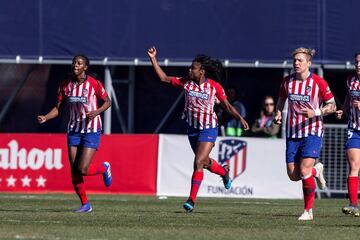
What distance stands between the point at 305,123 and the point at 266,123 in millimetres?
8643

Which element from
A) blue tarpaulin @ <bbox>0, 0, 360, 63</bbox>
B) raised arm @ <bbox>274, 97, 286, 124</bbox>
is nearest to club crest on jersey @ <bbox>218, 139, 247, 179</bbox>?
blue tarpaulin @ <bbox>0, 0, 360, 63</bbox>

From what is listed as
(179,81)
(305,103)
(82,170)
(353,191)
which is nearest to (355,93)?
(353,191)

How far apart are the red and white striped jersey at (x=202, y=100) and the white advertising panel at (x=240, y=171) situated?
19.3 feet

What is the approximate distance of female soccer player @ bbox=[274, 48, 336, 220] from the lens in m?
13.5

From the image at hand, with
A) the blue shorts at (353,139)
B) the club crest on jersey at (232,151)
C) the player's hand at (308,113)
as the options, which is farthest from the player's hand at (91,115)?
the club crest on jersey at (232,151)

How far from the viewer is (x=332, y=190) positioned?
70.6ft

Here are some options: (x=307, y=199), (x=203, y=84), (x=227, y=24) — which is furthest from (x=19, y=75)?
(x=307, y=199)

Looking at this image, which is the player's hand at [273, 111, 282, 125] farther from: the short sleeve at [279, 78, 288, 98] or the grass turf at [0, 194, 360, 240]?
the grass turf at [0, 194, 360, 240]

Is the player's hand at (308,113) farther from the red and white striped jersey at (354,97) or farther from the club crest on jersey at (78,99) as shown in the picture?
the club crest on jersey at (78,99)

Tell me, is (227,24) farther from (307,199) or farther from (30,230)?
(30,230)

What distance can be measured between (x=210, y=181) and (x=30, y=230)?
1007 centimetres

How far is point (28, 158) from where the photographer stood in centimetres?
2109

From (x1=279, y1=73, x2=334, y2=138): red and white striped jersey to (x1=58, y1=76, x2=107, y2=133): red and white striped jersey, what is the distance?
9.04ft

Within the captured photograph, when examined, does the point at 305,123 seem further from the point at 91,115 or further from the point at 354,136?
the point at 91,115
